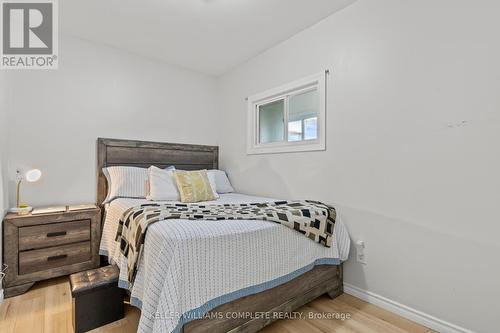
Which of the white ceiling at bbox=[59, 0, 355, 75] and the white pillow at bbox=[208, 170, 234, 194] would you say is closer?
the white ceiling at bbox=[59, 0, 355, 75]

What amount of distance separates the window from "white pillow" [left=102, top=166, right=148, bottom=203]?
1.32 metres

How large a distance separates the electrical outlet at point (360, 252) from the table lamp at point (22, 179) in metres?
2.81

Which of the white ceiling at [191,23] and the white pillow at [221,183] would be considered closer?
the white ceiling at [191,23]

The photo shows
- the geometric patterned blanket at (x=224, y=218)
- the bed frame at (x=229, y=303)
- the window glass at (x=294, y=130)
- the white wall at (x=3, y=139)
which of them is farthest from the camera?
the window glass at (x=294, y=130)

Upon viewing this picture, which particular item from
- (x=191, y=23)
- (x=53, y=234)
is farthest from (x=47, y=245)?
(x=191, y=23)

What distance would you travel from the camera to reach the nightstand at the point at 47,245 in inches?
77.6

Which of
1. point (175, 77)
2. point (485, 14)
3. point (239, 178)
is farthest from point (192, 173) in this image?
point (485, 14)

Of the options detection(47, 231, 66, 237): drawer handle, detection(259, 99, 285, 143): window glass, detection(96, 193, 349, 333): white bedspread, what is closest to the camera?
detection(96, 193, 349, 333): white bedspread

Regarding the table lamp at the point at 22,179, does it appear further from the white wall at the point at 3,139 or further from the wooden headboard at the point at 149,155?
the wooden headboard at the point at 149,155

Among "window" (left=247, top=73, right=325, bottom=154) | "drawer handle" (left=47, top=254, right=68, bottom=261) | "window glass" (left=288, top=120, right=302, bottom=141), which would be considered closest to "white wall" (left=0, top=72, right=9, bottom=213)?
"drawer handle" (left=47, top=254, right=68, bottom=261)

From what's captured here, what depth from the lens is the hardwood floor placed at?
158cm

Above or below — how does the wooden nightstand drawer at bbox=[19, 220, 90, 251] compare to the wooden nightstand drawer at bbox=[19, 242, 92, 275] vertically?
above

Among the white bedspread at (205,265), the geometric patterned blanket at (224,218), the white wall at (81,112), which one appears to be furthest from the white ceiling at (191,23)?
the white bedspread at (205,265)

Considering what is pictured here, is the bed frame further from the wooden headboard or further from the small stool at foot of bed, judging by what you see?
the small stool at foot of bed
